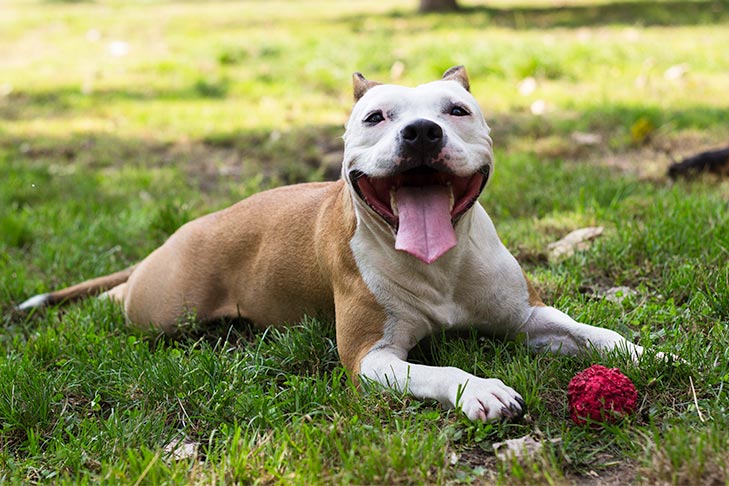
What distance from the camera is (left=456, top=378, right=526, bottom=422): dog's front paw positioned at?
2.63 m

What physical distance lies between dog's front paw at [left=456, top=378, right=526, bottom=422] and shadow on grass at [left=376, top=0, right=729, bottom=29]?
30.7 ft

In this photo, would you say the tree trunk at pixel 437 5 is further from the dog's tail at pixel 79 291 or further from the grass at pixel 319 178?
the dog's tail at pixel 79 291

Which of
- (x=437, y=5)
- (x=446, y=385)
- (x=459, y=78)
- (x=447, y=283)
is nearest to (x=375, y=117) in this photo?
(x=459, y=78)

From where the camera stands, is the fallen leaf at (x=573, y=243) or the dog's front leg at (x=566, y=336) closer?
the dog's front leg at (x=566, y=336)

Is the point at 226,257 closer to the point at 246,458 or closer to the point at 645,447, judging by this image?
the point at 246,458

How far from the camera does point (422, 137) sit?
112 inches

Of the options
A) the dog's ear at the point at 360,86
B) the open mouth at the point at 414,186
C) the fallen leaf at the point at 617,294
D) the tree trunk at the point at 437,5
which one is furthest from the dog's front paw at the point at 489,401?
the tree trunk at the point at 437,5

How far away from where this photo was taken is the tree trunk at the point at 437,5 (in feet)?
44.0

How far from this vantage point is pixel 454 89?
321 centimetres

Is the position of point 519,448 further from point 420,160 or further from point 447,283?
point 420,160

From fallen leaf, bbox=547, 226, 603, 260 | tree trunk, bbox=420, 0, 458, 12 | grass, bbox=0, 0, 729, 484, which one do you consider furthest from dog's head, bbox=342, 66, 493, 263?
tree trunk, bbox=420, 0, 458, 12

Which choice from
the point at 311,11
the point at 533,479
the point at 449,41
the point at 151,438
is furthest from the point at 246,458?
the point at 311,11

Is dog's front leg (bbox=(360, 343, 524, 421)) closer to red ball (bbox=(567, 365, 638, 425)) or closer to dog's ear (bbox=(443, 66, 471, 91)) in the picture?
red ball (bbox=(567, 365, 638, 425))

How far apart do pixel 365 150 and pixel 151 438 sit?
1.25m
